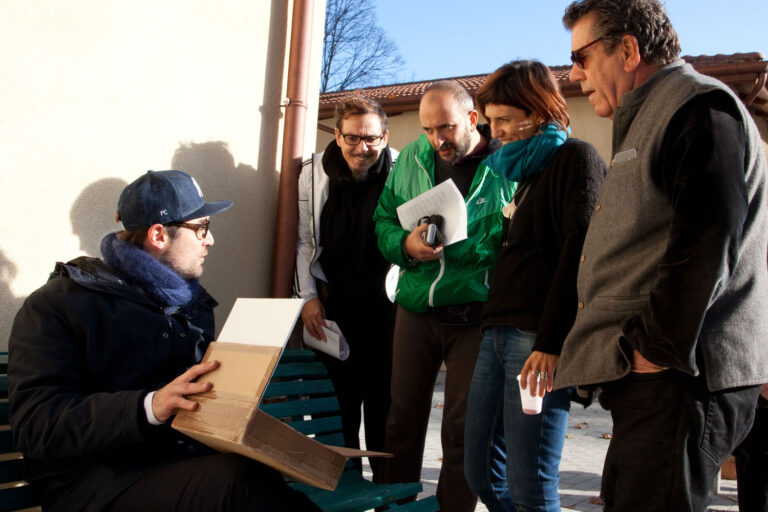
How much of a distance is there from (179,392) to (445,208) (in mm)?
1500

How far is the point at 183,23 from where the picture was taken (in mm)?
3520

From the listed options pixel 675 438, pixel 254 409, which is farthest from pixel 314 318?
pixel 675 438

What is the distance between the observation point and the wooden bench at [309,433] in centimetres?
233

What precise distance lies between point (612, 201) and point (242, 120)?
7.61ft

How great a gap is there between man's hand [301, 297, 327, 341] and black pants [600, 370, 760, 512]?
203 centimetres

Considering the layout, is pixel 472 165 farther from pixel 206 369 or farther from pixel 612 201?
pixel 206 369

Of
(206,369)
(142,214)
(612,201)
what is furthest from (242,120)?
(612,201)

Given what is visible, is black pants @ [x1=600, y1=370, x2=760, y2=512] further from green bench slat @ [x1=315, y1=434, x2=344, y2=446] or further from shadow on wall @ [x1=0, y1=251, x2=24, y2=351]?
shadow on wall @ [x1=0, y1=251, x2=24, y2=351]

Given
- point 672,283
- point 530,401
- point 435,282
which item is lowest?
point 530,401

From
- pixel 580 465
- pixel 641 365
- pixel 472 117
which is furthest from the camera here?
pixel 580 465

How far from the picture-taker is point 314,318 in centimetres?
373

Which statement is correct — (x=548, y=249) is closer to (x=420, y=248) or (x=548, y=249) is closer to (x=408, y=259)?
(x=420, y=248)

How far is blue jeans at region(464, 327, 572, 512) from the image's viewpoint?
2.48 meters

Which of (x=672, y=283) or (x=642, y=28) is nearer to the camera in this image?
(x=672, y=283)
